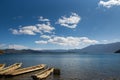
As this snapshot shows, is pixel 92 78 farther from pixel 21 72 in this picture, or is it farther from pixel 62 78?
pixel 21 72

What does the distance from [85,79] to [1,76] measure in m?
15.6

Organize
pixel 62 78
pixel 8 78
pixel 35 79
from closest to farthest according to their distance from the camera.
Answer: pixel 35 79
pixel 8 78
pixel 62 78

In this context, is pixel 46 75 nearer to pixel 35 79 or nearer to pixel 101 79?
pixel 35 79

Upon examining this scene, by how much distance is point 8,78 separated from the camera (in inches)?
1324

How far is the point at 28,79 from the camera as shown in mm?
34000

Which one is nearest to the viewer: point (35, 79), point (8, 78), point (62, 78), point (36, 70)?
point (35, 79)

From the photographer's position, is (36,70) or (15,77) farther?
(36,70)

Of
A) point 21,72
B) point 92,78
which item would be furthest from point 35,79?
point 92,78

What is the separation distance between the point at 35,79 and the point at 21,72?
8370 millimetres

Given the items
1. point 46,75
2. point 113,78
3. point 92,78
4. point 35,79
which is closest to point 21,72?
point 46,75

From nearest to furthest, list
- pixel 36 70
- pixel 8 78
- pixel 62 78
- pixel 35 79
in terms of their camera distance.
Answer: pixel 35 79 → pixel 8 78 → pixel 62 78 → pixel 36 70

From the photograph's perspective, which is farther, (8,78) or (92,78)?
(92,78)

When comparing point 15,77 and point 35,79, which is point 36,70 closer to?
point 15,77

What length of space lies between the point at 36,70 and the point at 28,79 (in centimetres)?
1229
